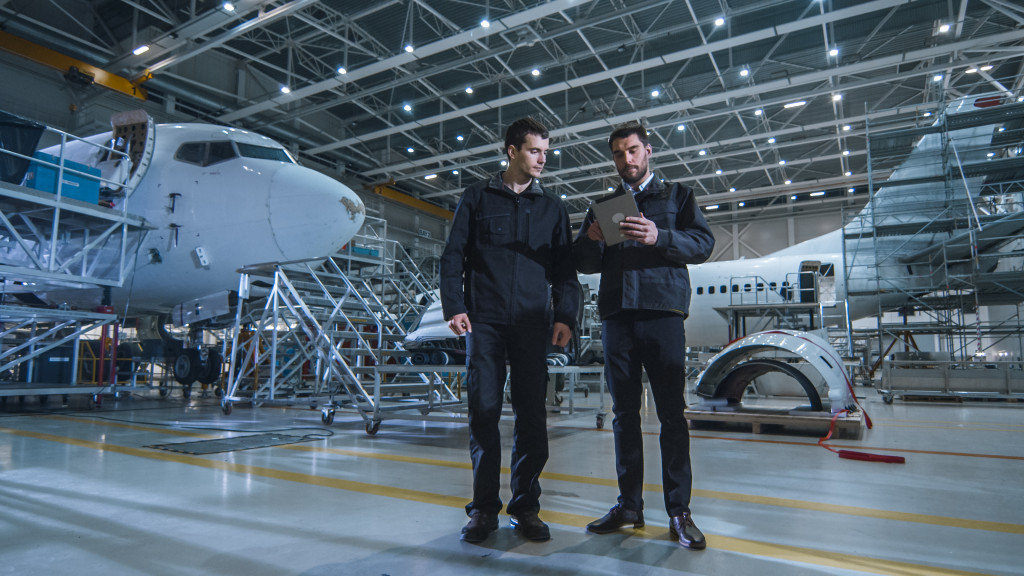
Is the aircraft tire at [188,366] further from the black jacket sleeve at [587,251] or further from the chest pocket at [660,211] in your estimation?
the chest pocket at [660,211]

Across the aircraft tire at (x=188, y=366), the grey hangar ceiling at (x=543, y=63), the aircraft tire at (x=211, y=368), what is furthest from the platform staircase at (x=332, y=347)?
the grey hangar ceiling at (x=543, y=63)

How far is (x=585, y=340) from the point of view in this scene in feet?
40.4

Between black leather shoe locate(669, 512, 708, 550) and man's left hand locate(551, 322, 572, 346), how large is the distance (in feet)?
2.97

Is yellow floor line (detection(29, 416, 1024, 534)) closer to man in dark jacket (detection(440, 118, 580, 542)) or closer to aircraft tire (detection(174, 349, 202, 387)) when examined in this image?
man in dark jacket (detection(440, 118, 580, 542))

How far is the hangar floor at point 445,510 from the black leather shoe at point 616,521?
1.9 inches

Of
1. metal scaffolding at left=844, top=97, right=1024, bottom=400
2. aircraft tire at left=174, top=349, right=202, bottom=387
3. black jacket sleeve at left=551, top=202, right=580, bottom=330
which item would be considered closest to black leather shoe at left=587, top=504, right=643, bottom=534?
black jacket sleeve at left=551, top=202, right=580, bottom=330

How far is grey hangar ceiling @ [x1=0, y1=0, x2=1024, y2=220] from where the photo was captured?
1473cm

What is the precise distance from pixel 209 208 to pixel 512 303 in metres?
7.09

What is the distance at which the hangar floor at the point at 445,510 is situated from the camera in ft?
6.53

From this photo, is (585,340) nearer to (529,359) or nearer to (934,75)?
(529,359)

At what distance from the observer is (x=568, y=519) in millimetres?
2598

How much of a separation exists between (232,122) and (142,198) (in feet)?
43.6

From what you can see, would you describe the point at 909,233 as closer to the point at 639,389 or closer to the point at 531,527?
the point at 639,389

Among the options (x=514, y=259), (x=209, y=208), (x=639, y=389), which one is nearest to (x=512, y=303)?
(x=514, y=259)
